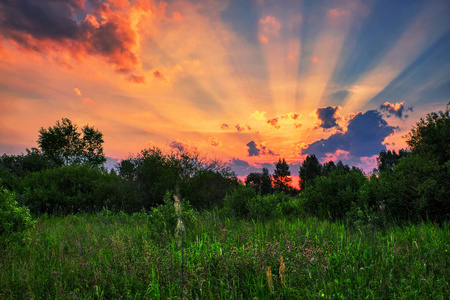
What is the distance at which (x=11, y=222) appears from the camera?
233 inches

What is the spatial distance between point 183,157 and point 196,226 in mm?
10324

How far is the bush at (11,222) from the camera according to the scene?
227 inches

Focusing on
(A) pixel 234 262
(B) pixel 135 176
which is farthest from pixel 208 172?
(A) pixel 234 262

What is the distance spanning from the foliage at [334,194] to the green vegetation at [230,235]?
46mm

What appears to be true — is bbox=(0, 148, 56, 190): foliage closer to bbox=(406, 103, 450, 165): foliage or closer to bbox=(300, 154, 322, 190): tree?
bbox=(406, 103, 450, 165): foliage

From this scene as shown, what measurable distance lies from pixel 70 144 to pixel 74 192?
28348mm

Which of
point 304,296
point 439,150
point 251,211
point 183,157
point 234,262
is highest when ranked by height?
point 183,157

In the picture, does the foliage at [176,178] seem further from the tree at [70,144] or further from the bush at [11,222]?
the tree at [70,144]

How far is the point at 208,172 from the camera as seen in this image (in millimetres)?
16188

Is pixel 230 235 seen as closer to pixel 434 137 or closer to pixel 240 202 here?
pixel 240 202

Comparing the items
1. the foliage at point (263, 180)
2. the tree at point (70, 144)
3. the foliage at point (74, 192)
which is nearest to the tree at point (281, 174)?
the foliage at point (263, 180)

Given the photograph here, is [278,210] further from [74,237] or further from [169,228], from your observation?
[74,237]

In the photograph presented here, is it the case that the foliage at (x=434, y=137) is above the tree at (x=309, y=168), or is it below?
below

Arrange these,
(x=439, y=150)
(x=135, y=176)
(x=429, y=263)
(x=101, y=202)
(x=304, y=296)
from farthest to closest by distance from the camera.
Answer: (x=135, y=176)
(x=101, y=202)
(x=439, y=150)
(x=429, y=263)
(x=304, y=296)
